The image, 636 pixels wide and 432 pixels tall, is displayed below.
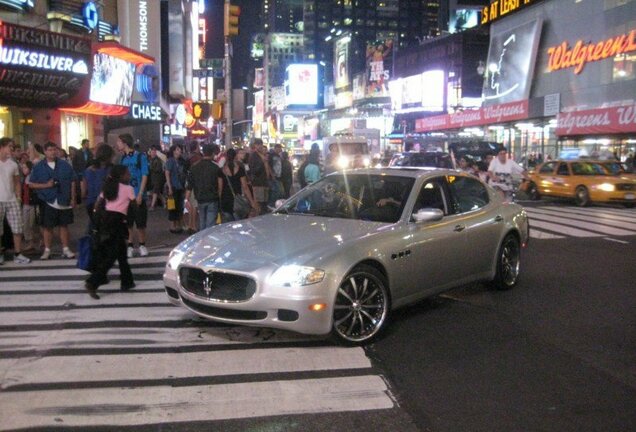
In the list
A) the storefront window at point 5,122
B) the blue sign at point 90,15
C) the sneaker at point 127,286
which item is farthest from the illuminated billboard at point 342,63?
the sneaker at point 127,286

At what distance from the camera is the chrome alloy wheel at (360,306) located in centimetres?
579

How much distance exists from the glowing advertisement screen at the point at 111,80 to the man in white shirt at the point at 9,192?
1152cm

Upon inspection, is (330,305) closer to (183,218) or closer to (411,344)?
(411,344)

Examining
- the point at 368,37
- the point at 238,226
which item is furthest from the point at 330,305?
the point at 368,37

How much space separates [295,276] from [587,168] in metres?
Result: 18.3

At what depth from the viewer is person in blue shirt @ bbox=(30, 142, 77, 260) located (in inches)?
395

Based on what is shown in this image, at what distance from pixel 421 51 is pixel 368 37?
9537cm

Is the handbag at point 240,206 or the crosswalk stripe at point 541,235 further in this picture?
the crosswalk stripe at point 541,235

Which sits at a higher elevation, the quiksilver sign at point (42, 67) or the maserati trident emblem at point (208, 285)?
the quiksilver sign at point (42, 67)

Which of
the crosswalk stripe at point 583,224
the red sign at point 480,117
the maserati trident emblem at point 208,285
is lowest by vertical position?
the crosswalk stripe at point 583,224

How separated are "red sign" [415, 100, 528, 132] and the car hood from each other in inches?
1284

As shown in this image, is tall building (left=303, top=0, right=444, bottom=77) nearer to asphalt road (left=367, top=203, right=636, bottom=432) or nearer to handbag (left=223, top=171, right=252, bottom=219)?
handbag (left=223, top=171, right=252, bottom=219)

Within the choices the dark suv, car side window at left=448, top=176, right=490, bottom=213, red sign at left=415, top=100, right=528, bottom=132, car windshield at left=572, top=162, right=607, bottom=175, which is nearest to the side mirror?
car side window at left=448, top=176, right=490, bottom=213

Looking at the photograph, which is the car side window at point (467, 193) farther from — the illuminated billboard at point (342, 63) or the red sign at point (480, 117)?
the illuminated billboard at point (342, 63)
